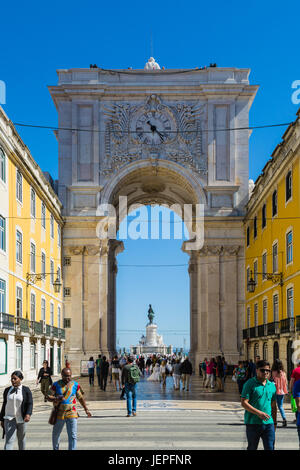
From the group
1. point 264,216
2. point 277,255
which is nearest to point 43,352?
point 277,255

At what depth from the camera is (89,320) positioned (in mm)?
51281

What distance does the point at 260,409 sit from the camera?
9867 mm

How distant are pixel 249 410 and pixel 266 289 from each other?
31383 millimetres

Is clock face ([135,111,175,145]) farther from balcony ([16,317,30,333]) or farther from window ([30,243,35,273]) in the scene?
balcony ([16,317,30,333])

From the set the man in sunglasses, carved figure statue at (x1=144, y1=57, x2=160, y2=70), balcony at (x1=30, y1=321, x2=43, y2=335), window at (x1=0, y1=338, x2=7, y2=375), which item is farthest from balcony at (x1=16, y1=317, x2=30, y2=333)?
carved figure statue at (x1=144, y1=57, x2=160, y2=70)

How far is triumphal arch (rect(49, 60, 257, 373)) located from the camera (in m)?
51.3

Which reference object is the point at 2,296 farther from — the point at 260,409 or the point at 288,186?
the point at 260,409

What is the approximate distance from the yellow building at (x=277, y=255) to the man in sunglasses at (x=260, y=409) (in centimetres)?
2081

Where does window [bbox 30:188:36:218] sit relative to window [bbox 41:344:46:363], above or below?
above

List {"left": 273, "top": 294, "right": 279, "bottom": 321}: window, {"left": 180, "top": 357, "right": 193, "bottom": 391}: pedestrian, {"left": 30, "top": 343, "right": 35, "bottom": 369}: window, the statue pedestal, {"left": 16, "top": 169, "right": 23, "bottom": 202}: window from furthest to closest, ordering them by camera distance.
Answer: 1. the statue pedestal
2. {"left": 273, "top": 294, "right": 279, "bottom": 321}: window
3. {"left": 30, "top": 343, "right": 35, "bottom": 369}: window
4. {"left": 16, "top": 169, "right": 23, "bottom": 202}: window
5. {"left": 180, "top": 357, "right": 193, "bottom": 391}: pedestrian

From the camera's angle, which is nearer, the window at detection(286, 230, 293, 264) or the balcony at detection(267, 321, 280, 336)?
the window at detection(286, 230, 293, 264)

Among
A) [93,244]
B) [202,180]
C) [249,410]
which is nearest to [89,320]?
[93,244]

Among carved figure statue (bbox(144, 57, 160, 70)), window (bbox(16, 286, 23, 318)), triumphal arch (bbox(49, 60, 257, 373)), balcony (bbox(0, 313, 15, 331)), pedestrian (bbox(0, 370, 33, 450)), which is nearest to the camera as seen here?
pedestrian (bbox(0, 370, 33, 450))

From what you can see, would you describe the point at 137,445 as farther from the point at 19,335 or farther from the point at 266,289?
the point at 266,289
